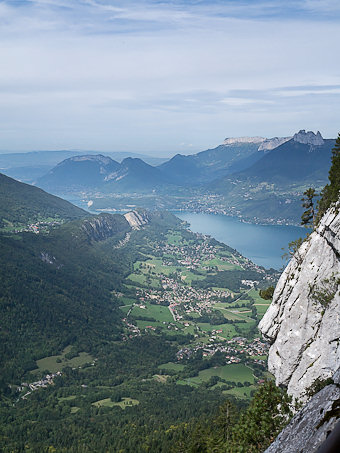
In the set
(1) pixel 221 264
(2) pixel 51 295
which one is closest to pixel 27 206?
(2) pixel 51 295

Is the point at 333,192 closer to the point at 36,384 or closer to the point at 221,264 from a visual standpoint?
the point at 36,384

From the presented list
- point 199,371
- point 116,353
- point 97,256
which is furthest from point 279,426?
point 97,256

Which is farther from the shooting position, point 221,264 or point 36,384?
point 221,264

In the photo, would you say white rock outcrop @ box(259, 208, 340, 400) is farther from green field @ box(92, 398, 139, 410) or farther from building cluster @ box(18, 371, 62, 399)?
building cluster @ box(18, 371, 62, 399)

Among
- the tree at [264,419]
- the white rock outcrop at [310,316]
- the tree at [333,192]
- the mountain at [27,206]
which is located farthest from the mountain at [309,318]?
the mountain at [27,206]

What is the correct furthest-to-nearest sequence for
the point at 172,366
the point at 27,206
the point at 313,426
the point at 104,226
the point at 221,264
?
the point at 104,226
the point at 27,206
the point at 221,264
the point at 172,366
the point at 313,426
